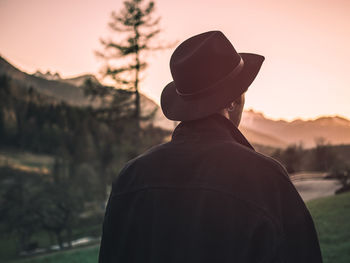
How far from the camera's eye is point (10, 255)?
Answer: 2502cm

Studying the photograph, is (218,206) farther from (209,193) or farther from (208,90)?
(208,90)

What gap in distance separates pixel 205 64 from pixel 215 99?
22 centimetres

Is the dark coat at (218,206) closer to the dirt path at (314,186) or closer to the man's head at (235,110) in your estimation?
the man's head at (235,110)

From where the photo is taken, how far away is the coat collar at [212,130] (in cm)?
184

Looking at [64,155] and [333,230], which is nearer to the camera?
[333,230]

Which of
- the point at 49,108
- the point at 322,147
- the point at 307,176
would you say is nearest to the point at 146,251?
the point at 307,176

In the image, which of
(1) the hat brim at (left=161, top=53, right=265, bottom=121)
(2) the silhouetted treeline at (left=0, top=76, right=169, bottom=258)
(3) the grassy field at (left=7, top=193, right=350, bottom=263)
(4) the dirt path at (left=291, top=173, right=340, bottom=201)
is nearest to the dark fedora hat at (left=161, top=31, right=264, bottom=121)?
(1) the hat brim at (left=161, top=53, right=265, bottom=121)

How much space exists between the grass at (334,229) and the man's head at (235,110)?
5.17 m

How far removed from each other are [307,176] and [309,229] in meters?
24.9

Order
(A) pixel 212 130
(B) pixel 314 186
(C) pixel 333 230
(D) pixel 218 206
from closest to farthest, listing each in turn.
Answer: (D) pixel 218 206 < (A) pixel 212 130 < (C) pixel 333 230 < (B) pixel 314 186

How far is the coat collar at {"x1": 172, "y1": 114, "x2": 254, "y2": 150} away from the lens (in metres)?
1.84

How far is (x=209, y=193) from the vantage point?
1716 mm

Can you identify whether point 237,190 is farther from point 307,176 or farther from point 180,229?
point 307,176

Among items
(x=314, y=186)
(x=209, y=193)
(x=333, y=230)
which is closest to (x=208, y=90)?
(x=209, y=193)
